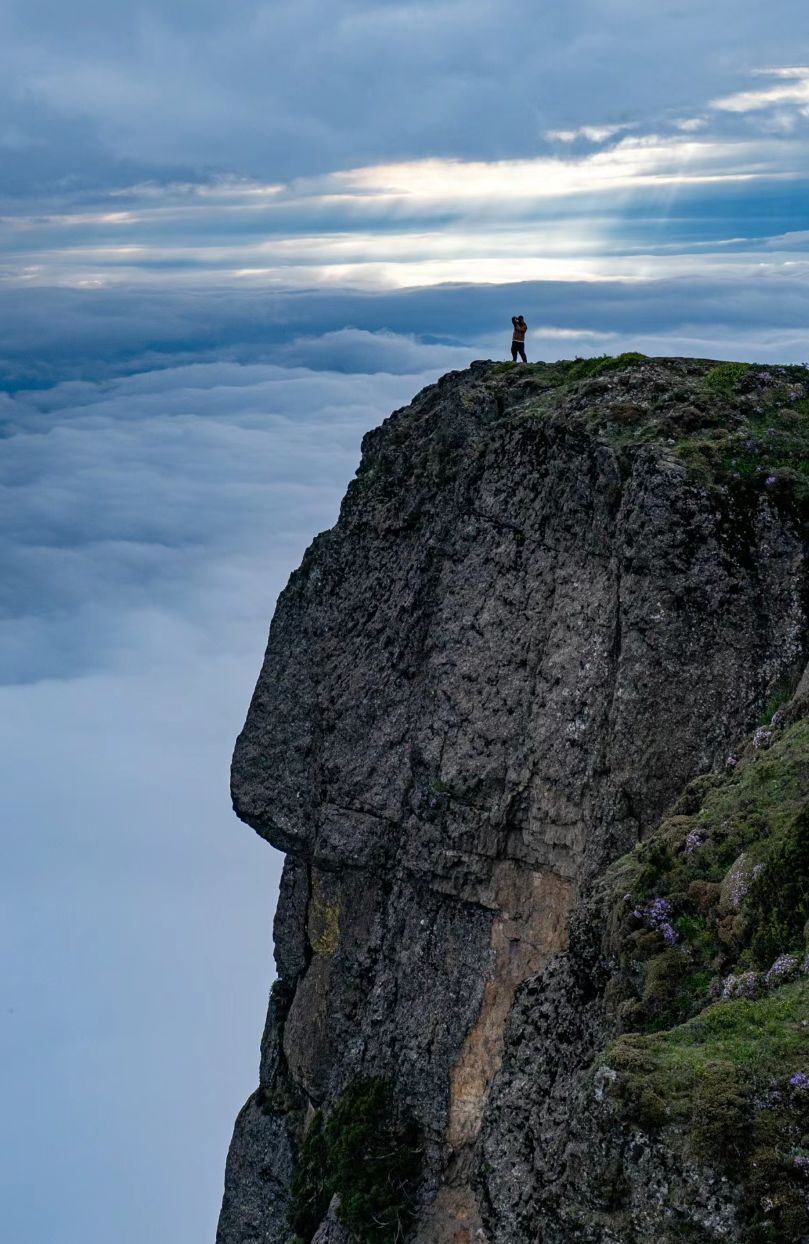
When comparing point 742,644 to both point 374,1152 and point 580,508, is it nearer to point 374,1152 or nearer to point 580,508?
point 580,508

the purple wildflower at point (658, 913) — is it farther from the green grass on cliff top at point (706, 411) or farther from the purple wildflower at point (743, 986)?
the green grass on cliff top at point (706, 411)

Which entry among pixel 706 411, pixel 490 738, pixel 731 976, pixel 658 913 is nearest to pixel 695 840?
→ pixel 658 913

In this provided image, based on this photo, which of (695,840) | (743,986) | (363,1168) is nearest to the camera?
(743,986)

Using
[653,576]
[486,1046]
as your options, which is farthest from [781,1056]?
[486,1046]

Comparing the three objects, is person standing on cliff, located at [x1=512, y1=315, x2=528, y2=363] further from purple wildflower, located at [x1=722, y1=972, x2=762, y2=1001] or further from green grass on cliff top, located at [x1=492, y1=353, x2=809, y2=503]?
purple wildflower, located at [x1=722, y1=972, x2=762, y2=1001]

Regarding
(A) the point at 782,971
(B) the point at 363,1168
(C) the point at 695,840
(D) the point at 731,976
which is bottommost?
(B) the point at 363,1168

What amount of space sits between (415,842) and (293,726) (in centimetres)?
934

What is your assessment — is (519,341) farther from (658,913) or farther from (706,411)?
(658,913)

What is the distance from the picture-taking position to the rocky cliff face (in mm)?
37438

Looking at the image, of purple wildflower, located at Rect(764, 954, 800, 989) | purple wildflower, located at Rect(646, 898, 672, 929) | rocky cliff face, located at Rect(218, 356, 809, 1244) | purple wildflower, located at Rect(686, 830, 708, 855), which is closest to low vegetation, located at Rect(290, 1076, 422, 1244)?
rocky cliff face, located at Rect(218, 356, 809, 1244)

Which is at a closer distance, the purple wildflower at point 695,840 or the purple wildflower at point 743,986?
the purple wildflower at point 743,986

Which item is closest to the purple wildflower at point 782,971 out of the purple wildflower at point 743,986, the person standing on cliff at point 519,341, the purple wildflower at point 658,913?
the purple wildflower at point 743,986

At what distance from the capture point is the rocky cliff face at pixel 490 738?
1474 inches

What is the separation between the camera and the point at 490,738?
44781 millimetres
